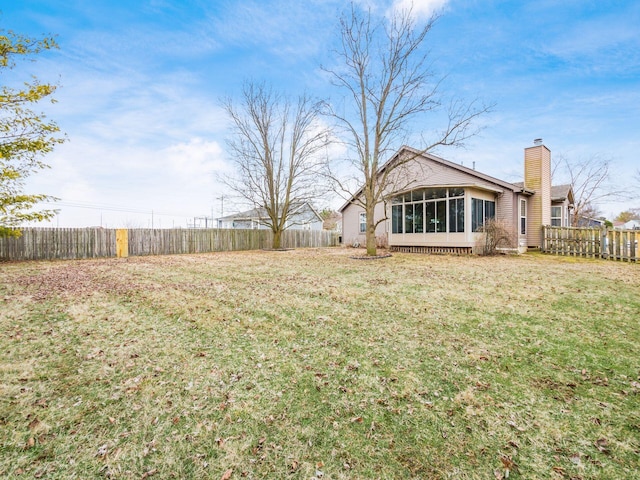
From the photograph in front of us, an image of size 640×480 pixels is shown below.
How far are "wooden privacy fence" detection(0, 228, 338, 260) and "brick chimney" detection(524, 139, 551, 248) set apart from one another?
53.8ft

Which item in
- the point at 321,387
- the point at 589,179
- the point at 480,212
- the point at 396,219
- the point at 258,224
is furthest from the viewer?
the point at 258,224

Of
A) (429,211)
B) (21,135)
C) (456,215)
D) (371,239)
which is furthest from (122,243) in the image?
(456,215)

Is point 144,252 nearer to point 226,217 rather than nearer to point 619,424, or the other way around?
point 619,424

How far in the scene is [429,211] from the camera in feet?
51.0

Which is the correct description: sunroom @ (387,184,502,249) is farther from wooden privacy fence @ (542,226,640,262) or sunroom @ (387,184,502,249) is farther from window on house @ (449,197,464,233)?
wooden privacy fence @ (542,226,640,262)

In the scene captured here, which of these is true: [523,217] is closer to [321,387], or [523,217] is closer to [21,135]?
[321,387]

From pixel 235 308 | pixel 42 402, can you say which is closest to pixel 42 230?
pixel 235 308

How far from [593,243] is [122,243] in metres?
23.1

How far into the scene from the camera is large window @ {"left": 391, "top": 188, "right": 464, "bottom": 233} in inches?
576

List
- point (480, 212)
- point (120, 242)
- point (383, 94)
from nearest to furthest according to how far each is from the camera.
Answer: point (383, 94) < point (480, 212) < point (120, 242)

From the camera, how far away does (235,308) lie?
540 centimetres

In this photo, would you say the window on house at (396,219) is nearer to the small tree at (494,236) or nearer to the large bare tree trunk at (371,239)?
the large bare tree trunk at (371,239)

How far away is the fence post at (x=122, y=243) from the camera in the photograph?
15406 millimetres

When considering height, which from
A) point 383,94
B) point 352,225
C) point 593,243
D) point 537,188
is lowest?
point 593,243
